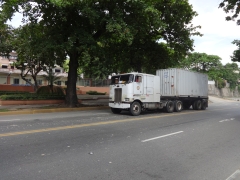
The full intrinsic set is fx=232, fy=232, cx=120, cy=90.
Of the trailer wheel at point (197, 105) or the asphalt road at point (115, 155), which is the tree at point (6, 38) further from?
the trailer wheel at point (197, 105)

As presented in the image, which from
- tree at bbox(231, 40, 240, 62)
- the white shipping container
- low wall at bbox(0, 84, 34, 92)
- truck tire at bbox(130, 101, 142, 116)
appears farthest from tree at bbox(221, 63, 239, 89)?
truck tire at bbox(130, 101, 142, 116)

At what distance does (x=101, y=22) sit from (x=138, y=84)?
4785mm

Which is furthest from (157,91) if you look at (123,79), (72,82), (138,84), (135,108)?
(72,82)

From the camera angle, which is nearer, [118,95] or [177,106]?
[118,95]

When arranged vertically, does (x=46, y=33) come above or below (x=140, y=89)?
above

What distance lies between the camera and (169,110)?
57.4 feet

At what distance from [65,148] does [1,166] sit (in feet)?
5.79

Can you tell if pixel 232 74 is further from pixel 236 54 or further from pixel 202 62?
pixel 236 54

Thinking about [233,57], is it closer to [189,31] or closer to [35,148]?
[189,31]

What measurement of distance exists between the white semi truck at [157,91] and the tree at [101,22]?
104 inches

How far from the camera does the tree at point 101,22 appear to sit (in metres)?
14.4

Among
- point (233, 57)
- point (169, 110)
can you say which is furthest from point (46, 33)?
point (233, 57)

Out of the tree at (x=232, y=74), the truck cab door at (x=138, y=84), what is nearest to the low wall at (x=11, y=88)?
the truck cab door at (x=138, y=84)

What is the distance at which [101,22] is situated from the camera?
50.5ft
